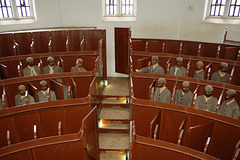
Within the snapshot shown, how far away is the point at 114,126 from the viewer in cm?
552

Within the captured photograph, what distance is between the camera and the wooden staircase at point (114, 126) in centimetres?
505

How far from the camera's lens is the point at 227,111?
12.1 feet

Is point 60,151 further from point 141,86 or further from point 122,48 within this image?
point 122,48

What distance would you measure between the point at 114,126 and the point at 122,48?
288 cm

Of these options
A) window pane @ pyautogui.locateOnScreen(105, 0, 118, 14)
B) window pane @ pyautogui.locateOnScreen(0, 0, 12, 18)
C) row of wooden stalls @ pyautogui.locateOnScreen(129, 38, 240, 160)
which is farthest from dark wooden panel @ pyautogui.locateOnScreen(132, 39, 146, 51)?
window pane @ pyautogui.locateOnScreen(0, 0, 12, 18)

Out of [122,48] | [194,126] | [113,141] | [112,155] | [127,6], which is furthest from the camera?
[127,6]

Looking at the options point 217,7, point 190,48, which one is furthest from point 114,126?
point 217,7

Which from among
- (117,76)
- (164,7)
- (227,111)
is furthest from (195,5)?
(227,111)

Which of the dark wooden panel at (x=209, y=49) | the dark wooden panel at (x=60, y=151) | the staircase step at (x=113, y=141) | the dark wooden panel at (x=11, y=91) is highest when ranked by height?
the dark wooden panel at (x=209, y=49)

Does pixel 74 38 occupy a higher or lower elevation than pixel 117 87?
higher

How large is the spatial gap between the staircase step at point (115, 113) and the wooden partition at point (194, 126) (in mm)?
1591

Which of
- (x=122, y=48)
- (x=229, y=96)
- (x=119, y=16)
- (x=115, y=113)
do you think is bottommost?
(x=115, y=113)

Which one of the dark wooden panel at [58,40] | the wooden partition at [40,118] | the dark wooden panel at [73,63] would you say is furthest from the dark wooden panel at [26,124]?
the dark wooden panel at [58,40]

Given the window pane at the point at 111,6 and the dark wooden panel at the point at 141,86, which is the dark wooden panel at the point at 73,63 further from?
the window pane at the point at 111,6
